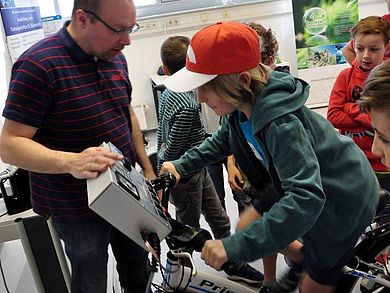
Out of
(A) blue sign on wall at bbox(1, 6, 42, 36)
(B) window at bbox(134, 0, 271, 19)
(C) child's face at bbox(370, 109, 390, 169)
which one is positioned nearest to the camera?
(C) child's face at bbox(370, 109, 390, 169)

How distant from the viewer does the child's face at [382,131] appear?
934mm

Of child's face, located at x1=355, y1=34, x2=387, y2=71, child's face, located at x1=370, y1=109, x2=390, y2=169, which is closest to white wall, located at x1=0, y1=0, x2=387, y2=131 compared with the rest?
child's face, located at x1=355, y1=34, x2=387, y2=71

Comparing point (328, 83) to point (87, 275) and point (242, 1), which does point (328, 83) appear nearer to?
point (242, 1)

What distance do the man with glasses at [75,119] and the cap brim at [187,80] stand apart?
26 cm

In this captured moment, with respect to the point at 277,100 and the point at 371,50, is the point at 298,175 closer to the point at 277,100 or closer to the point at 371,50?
the point at 277,100

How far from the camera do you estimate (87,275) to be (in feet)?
4.67

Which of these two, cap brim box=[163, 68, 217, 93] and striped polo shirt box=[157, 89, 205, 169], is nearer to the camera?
cap brim box=[163, 68, 217, 93]

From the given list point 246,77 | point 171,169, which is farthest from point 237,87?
point 171,169

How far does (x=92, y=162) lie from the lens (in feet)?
3.62

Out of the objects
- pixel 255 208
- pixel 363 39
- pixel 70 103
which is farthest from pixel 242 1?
pixel 70 103

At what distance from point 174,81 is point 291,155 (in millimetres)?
409

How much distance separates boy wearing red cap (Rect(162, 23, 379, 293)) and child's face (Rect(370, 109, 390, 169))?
16cm

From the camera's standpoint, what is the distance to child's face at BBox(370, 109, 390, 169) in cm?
93

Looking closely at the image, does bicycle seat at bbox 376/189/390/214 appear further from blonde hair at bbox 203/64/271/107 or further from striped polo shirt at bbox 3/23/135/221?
striped polo shirt at bbox 3/23/135/221
